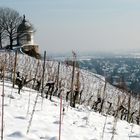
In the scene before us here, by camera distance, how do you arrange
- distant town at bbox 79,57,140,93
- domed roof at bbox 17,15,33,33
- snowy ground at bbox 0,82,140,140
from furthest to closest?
1. domed roof at bbox 17,15,33,33
2. distant town at bbox 79,57,140,93
3. snowy ground at bbox 0,82,140,140

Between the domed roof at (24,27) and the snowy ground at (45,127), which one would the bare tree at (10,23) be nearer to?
the domed roof at (24,27)

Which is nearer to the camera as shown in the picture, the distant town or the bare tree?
the distant town

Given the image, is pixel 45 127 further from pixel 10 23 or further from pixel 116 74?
pixel 10 23

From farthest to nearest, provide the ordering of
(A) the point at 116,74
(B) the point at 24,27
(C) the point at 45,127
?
(B) the point at 24,27 < (A) the point at 116,74 < (C) the point at 45,127

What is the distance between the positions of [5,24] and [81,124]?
54.5m

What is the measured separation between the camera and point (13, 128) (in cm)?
720

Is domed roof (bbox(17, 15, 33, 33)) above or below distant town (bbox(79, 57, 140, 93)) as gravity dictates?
above

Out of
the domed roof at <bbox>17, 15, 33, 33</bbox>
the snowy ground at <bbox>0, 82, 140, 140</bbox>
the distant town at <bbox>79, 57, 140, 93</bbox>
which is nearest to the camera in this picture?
the snowy ground at <bbox>0, 82, 140, 140</bbox>

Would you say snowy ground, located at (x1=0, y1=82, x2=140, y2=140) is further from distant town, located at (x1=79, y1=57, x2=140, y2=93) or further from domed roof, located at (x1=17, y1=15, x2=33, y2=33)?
domed roof, located at (x1=17, y1=15, x2=33, y2=33)

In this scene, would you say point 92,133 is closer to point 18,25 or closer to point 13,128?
point 13,128

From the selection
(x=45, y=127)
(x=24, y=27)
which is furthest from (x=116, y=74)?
(x=24, y=27)

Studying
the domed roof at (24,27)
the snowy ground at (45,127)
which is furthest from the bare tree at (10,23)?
the snowy ground at (45,127)

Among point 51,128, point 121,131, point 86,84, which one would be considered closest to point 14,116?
point 51,128

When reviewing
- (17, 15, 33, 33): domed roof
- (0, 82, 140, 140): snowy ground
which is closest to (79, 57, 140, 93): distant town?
(0, 82, 140, 140): snowy ground
